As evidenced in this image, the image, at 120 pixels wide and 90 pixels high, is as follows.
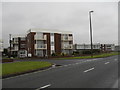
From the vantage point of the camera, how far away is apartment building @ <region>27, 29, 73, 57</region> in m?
55.2

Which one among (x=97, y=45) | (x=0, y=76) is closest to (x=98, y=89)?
(x=0, y=76)

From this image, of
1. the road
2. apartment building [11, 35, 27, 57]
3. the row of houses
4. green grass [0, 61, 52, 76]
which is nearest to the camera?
the road

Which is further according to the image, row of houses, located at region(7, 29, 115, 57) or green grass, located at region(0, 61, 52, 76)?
row of houses, located at region(7, 29, 115, 57)

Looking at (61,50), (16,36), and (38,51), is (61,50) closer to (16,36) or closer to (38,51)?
(38,51)

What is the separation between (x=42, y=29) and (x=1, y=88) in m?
48.9

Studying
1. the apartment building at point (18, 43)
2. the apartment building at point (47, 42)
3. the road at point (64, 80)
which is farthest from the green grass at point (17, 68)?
the apartment building at point (18, 43)

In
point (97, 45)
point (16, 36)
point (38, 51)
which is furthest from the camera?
point (97, 45)

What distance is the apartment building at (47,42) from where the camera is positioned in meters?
55.2

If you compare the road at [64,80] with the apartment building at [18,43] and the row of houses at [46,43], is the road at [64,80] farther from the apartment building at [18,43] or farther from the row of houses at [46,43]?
the apartment building at [18,43]

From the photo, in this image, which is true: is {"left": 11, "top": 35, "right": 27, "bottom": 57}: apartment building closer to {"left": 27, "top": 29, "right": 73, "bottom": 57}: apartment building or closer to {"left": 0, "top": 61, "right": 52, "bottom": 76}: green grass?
{"left": 27, "top": 29, "right": 73, "bottom": 57}: apartment building

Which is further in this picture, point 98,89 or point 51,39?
point 51,39

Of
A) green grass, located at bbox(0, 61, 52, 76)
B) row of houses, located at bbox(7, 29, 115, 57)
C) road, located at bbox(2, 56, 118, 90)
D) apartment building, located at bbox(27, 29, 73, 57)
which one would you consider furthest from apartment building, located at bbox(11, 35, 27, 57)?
road, located at bbox(2, 56, 118, 90)

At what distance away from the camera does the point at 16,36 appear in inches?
2840

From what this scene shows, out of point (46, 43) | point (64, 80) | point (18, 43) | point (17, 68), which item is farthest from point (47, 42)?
point (64, 80)
